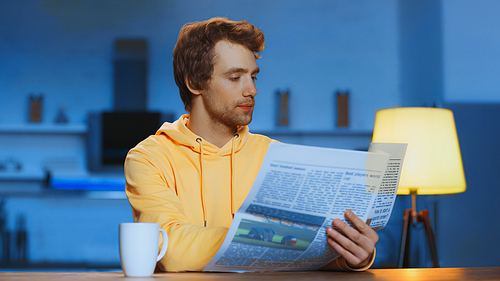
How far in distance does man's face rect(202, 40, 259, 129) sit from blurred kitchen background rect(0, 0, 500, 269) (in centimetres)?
234

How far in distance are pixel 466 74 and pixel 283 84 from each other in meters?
1.46

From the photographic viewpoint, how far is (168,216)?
0.94m

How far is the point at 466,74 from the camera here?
341 cm

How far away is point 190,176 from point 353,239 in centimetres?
58

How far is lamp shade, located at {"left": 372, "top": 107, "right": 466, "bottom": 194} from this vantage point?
71.9 inches

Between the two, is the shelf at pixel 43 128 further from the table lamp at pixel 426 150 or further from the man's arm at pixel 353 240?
the man's arm at pixel 353 240

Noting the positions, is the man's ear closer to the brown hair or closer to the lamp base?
the brown hair

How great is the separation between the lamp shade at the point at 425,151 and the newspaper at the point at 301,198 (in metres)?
1.15

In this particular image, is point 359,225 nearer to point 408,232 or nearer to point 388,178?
point 388,178

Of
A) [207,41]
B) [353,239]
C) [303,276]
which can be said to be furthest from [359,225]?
[207,41]

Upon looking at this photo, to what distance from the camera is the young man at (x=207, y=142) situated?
1.11 metres

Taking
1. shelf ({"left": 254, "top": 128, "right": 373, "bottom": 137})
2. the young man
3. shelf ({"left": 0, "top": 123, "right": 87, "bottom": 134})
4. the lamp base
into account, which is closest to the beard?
the young man

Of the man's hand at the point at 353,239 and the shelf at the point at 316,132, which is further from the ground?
the shelf at the point at 316,132

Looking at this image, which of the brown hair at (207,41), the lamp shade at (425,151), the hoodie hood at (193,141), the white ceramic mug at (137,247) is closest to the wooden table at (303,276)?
the white ceramic mug at (137,247)
